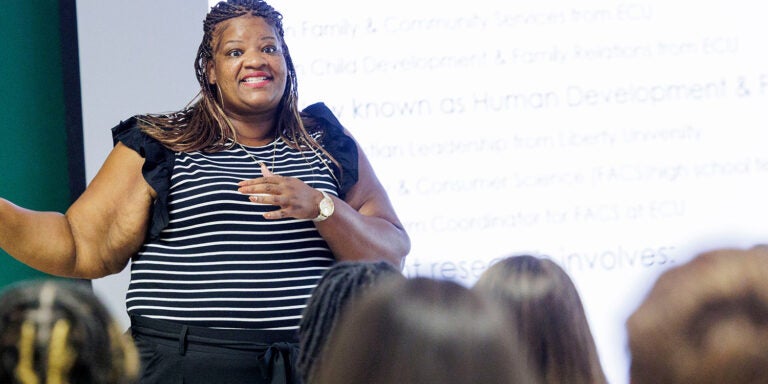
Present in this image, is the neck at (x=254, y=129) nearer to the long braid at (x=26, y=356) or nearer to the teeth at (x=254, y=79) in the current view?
the teeth at (x=254, y=79)

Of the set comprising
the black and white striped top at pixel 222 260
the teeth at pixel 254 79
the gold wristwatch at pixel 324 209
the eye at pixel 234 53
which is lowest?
the black and white striped top at pixel 222 260

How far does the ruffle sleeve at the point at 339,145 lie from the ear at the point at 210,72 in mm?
232

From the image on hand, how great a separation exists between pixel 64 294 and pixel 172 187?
99 cm

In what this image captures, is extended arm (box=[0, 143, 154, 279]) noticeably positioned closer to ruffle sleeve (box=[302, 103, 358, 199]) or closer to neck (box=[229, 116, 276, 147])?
neck (box=[229, 116, 276, 147])

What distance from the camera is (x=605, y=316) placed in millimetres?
3268

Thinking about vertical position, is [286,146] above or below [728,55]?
below

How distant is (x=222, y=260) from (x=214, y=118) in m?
0.38

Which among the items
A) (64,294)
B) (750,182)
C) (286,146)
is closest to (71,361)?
(64,294)

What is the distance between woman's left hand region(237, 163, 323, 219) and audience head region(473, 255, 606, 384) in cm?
69

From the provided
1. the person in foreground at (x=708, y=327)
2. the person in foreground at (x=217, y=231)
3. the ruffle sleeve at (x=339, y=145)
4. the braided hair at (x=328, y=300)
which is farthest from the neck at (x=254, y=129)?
the person in foreground at (x=708, y=327)

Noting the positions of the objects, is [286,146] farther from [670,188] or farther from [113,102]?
[670,188]

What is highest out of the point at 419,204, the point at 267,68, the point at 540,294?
the point at 267,68

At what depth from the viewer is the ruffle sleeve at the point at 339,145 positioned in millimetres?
2246

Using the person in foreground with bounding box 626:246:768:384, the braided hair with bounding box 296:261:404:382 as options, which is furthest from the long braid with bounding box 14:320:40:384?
the person in foreground with bounding box 626:246:768:384
